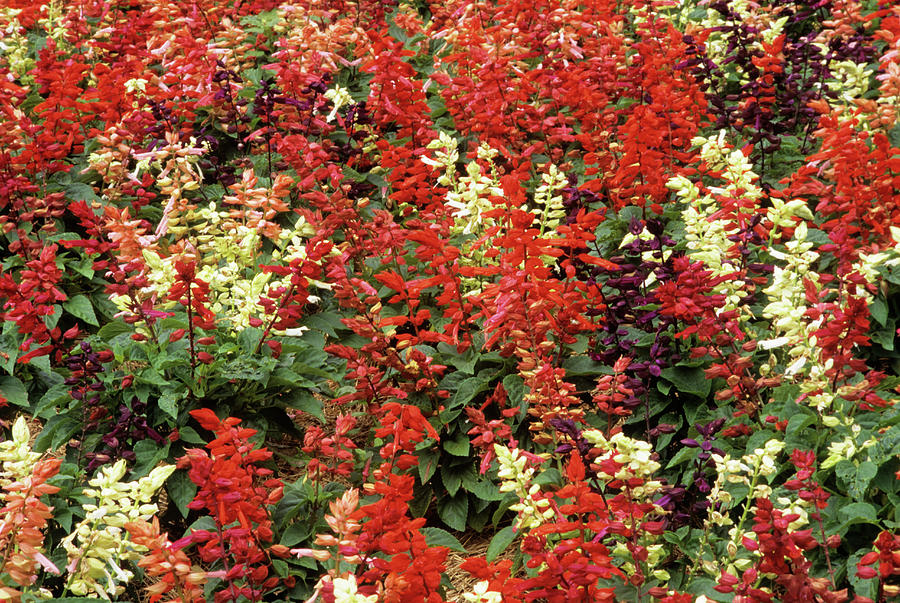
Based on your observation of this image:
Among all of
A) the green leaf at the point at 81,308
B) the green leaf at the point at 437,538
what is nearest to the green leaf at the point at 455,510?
the green leaf at the point at 437,538

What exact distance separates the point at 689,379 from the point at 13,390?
10.3ft

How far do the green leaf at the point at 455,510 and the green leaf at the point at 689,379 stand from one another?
42.1 inches

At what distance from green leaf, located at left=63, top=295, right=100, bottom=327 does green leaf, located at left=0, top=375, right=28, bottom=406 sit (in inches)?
25.0

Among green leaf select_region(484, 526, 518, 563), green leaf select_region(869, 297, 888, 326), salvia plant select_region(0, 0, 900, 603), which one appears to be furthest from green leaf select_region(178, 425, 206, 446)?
green leaf select_region(869, 297, 888, 326)

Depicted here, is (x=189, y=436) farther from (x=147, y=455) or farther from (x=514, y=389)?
(x=514, y=389)

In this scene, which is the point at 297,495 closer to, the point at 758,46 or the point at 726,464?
the point at 726,464

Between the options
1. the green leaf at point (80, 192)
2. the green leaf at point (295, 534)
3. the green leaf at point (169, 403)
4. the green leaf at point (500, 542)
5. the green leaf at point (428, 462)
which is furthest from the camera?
the green leaf at point (80, 192)

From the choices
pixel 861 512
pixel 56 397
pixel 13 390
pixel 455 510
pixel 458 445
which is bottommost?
pixel 455 510

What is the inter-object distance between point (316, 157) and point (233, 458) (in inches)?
84.6

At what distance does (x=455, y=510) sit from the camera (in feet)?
13.6

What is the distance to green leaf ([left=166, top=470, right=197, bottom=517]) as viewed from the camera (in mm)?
3820

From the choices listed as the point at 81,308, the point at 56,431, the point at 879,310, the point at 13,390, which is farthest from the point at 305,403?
the point at 879,310

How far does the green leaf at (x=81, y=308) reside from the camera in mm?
5012

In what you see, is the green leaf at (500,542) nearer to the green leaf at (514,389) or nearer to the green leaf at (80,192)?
the green leaf at (514,389)
